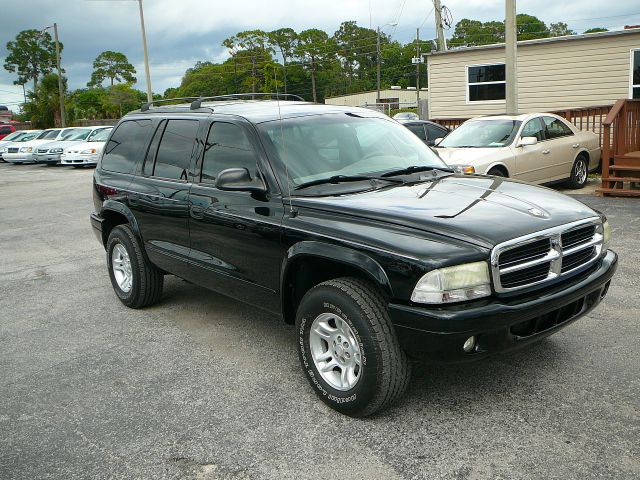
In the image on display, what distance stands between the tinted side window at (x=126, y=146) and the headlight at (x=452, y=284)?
3355 millimetres

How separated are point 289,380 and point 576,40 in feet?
51.9

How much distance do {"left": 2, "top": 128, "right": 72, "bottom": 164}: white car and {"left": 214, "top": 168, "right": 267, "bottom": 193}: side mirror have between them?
25945 mm

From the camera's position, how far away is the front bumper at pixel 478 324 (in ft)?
9.95

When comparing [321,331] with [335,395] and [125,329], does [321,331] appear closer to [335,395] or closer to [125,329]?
[335,395]

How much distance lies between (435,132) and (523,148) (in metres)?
5.49

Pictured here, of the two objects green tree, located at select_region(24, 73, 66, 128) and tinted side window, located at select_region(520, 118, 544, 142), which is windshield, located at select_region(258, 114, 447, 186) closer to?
tinted side window, located at select_region(520, 118, 544, 142)

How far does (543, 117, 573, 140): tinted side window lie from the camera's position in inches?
438

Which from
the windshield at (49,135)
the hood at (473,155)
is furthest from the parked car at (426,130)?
the windshield at (49,135)

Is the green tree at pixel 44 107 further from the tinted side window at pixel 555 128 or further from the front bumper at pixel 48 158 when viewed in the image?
the tinted side window at pixel 555 128

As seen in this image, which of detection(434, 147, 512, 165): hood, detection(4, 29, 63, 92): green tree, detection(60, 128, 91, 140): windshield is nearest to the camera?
detection(434, 147, 512, 165): hood

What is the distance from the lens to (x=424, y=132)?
15.3 meters

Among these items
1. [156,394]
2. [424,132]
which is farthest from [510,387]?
[424,132]

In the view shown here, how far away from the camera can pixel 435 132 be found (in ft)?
51.7

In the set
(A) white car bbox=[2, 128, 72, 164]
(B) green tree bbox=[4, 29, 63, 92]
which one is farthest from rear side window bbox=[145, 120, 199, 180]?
(B) green tree bbox=[4, 29, 63, 92]
